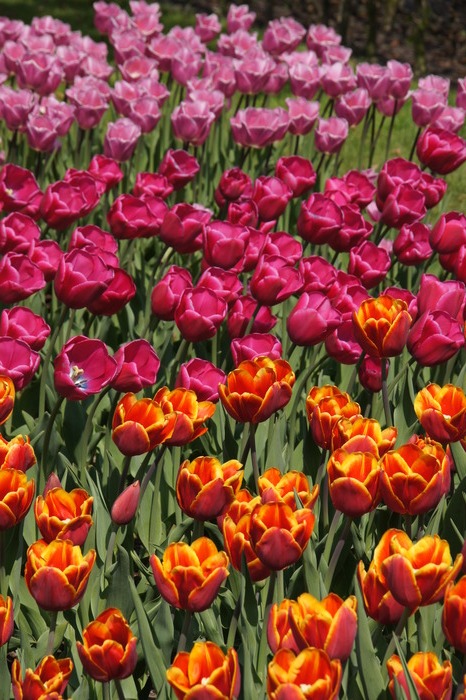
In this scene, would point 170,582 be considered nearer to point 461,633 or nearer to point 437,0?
point 461,633

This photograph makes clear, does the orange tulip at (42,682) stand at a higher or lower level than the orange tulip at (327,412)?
lower

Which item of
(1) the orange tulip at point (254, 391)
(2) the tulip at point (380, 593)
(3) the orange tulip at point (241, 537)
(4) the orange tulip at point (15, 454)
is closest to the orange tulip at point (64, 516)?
(4) the orange tulip at point (15, 454)

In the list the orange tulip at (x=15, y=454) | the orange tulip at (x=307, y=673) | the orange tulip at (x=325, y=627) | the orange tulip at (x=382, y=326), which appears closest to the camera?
the orange tulip at (x=307, y=673)

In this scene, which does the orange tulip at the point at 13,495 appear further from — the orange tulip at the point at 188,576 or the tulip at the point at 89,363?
the tulip at the point at 89,363

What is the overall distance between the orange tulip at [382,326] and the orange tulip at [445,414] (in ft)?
0.50

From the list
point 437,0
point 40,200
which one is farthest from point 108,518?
point 437,0

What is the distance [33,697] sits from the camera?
1656 mm

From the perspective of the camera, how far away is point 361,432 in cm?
213

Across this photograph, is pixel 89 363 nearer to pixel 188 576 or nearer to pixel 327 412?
pixel 327 412

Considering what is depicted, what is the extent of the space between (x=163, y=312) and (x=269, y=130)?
1616mm

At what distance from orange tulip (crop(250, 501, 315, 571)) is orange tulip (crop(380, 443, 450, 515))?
24cm

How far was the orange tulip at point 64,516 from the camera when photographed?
1.93 meters

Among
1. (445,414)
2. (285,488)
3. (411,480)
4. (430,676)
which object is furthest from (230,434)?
(430,676)

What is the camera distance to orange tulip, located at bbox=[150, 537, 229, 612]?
1762mm
